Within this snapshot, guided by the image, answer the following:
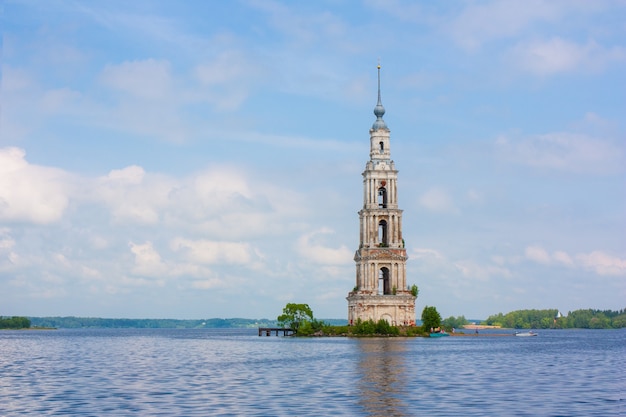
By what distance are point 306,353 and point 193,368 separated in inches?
1077

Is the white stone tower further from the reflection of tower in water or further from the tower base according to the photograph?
the reflection of tower in water

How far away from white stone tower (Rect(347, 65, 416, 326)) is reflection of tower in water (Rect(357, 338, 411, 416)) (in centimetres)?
6421

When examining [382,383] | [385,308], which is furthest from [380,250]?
[382,383]

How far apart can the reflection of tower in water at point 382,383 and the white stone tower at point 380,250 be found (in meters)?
64.2

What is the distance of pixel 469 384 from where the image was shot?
63.5 meters

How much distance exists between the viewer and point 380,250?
568ft

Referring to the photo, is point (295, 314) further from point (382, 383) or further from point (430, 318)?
point (382, 383)

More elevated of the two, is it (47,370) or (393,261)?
(393,261)

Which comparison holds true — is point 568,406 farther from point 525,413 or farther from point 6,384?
point 6,384

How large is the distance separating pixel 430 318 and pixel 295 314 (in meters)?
28.2

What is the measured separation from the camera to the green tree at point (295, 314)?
17625 cm

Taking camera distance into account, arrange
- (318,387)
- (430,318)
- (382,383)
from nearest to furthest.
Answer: (318,387) → (382,383) → (430,318)

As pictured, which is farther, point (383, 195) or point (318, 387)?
point (383, 195)

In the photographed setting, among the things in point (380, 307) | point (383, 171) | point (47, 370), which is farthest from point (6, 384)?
point (383, 171)
